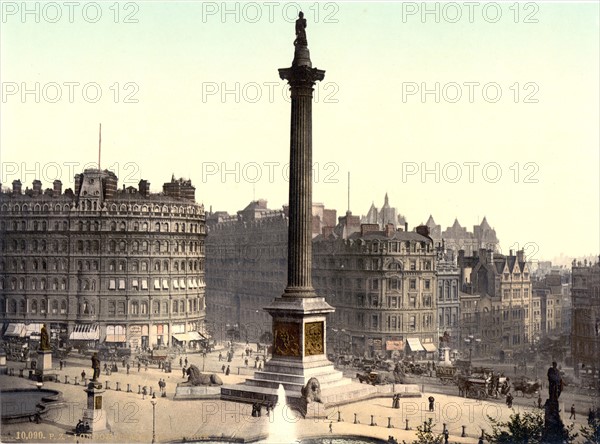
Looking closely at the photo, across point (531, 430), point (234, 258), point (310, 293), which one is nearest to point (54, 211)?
point (234, 258)

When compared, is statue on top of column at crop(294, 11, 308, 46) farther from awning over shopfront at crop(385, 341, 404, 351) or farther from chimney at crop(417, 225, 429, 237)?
chimney at crop(417, 225, 429, 237)

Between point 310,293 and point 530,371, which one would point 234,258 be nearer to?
point 530,371

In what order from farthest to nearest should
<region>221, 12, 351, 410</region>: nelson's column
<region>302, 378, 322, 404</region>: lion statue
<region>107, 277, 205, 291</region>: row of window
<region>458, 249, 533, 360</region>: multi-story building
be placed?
<region>458, 249, 533, 360</region>: multi-story building → <region>107, 277, 205, 291</region>: row of window → <region>221, 12, 351, 410</region>: nelson's column → <region>302, 378, 322, 404</region>: lion statue

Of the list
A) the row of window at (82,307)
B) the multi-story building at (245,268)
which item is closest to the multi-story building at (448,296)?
the multi-story building at (245,268)

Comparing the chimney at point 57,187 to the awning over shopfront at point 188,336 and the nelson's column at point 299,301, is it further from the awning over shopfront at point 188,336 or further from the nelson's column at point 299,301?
the nelson's column at point 299,301

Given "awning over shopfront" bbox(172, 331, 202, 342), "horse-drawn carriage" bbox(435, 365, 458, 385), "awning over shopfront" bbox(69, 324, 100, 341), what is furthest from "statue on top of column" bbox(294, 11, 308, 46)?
"awning over shopfront" bbox(172, 331, 202, 342)
